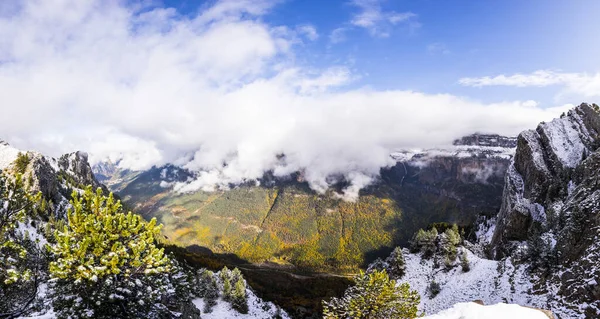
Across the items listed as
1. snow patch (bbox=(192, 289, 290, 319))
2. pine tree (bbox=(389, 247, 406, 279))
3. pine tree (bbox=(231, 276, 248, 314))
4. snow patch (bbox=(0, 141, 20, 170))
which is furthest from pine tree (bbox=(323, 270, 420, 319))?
snow patch (bbox=(0, 141, 20, 170))

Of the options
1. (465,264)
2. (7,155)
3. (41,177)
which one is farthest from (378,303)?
(7,155)

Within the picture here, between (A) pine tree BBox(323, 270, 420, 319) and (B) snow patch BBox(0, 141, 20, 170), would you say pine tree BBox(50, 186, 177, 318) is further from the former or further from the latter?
(B) snow patch BBox(0, 141, 20, 170)

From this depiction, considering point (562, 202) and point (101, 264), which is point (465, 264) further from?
point (101, 264)

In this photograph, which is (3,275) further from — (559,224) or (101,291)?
(559,224)

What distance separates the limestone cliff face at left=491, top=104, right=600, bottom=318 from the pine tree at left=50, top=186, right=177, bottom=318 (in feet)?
179

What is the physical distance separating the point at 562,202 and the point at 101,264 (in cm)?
9293

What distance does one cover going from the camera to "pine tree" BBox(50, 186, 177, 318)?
14.0 meters

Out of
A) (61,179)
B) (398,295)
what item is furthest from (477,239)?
(61,179)

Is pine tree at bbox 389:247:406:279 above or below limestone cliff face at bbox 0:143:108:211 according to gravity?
below

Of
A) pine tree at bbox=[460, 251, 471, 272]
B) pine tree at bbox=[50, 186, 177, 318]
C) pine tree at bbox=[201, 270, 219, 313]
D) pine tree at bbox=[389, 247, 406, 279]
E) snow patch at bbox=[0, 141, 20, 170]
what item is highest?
snow patch at bbox=[0, 141, 20, 170]

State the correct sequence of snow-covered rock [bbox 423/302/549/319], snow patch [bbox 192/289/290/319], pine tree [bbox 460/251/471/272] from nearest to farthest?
snow-covered rock [bbox 423/302/549/319] → pine tree [bbox 460/251/471/272] → snow patch [bbox 192/289/290/319]

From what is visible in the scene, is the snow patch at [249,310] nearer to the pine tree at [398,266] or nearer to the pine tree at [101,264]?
the pine tree at [398,266]

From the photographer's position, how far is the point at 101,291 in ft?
47.4

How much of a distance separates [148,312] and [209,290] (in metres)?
71.5
